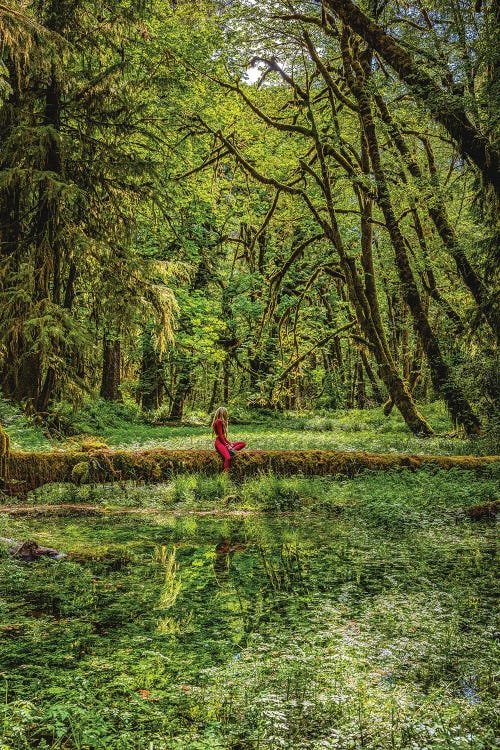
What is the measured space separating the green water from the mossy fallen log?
4289 mm

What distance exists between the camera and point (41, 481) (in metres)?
11.4

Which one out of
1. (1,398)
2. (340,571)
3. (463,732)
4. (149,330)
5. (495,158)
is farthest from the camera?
(149,330)

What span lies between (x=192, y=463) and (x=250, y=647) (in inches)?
345

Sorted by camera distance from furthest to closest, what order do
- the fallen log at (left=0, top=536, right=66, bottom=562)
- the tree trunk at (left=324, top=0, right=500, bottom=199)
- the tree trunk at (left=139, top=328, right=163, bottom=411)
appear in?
the tree trunk at (left=139, top=328, right=163, bottom=411) < the tree trunk at (left=324, top=0, right=500, bottom=199) < the fallen log at (left=0, top=536, right=66, bottom=562)

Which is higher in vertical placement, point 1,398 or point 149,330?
point 149,330

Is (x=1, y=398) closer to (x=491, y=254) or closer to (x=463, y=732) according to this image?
(x=491, y=254)

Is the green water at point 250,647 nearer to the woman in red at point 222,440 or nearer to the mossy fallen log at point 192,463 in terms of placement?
the mossy fallen log at point 192,463

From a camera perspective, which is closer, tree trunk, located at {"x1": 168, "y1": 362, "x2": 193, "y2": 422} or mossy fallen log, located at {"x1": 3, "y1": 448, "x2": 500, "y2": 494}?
mossy fallen log, located at {"x1": 3, "y1": 448, "x2": 500, "y2": 494}

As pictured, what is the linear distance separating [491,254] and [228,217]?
16441 mm

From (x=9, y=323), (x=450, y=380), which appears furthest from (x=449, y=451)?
(x=9, y=323)

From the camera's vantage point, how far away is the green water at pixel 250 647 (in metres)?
3.00

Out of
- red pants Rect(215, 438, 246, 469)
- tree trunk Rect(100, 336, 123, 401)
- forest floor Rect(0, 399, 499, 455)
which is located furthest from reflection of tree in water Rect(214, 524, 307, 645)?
tree trunk Rect(100, 336, 123, 401)

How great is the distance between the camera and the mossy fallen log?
11.6 meters

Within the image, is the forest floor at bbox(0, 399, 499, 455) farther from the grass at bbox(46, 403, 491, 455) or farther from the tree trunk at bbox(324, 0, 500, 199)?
the tree trunk at bbox(324, 0, 500, 199)
